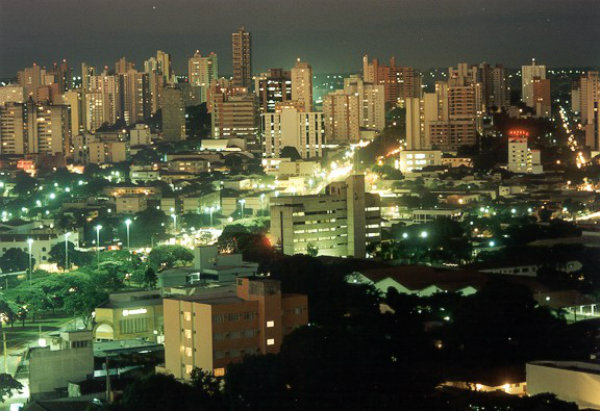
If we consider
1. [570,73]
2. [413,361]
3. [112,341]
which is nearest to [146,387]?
[413,361]

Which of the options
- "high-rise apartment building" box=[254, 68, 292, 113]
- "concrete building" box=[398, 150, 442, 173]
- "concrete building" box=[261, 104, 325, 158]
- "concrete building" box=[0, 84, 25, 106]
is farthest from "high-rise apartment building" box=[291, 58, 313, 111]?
"concrete building" box=[0, 84, 25, 106]

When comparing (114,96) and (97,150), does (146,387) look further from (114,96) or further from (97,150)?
(114,96)

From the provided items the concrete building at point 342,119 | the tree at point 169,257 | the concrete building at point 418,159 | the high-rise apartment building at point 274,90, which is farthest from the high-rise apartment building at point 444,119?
the tree at point 169,257

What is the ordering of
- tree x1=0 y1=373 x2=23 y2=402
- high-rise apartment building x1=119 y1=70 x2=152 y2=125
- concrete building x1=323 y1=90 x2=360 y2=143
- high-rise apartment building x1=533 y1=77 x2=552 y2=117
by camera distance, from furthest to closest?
high-rise apartment building x1=119 y1=70 x2=152 y2=125 < high-rise apartment building x1=533 y1=77 x2=552 y2=117 < concrete building x1=323 y1=90 x2=360 y2=143 < tree x1=0 y1=373 x2=23 y2=402

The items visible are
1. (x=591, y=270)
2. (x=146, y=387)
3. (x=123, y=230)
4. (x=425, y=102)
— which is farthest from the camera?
(x=425, y=102)

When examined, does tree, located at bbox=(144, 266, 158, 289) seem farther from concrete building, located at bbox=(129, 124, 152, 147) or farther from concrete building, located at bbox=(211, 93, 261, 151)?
concrete building, located at bbox=(129, 124, 152, 147)

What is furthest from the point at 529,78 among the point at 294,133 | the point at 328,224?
the point at 328,224

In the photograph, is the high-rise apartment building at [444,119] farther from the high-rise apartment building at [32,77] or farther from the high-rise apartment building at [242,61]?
the high-rise apartment building at [32,77]
